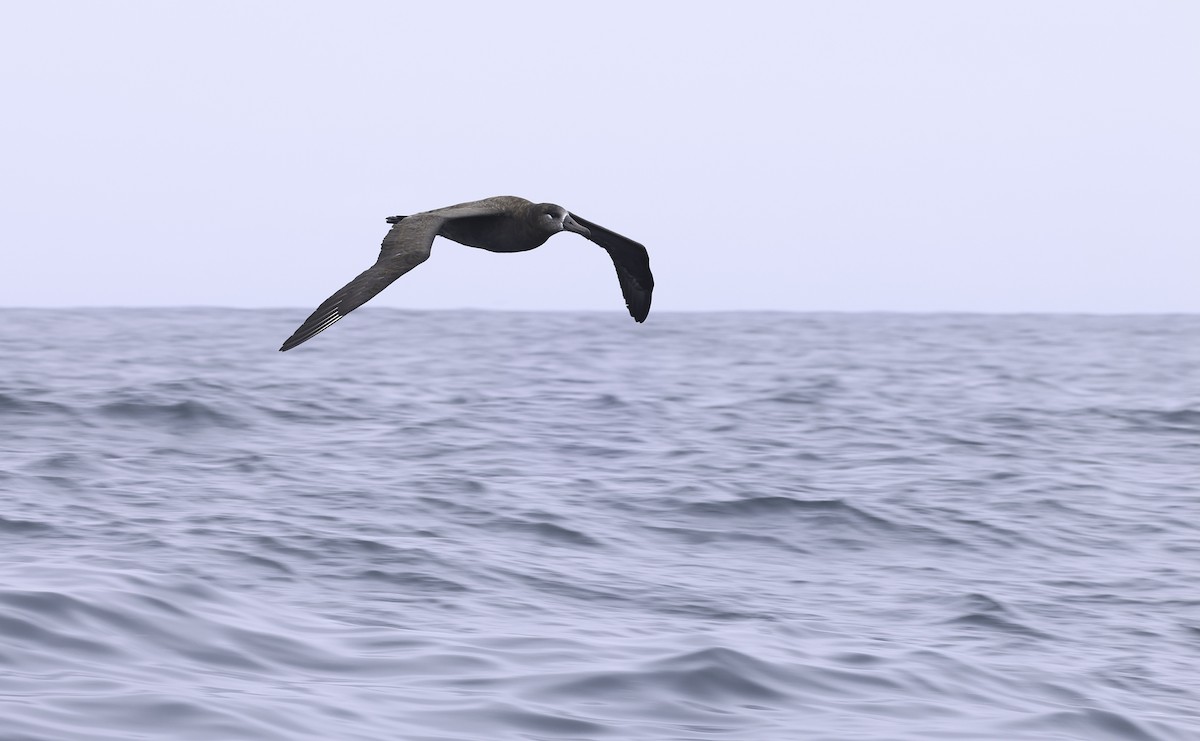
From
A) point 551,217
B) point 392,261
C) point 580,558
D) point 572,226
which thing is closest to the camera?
point 392,261

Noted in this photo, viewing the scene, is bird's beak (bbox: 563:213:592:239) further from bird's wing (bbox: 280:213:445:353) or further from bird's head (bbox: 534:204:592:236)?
bird's wing (bbox: 280:213:445:353)

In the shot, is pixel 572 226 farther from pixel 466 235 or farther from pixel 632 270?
pixel 632 270

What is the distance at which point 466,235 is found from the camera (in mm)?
9484

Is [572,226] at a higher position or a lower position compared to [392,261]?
higher

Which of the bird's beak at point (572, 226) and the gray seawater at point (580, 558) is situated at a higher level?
the bird's beak at point (572, 226)

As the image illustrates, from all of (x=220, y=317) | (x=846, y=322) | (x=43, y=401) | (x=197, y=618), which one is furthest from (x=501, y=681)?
(x=846, y=322)

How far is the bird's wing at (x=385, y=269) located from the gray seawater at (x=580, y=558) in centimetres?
190

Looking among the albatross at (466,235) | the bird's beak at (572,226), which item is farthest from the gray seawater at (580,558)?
the bird's beak at (572,226)

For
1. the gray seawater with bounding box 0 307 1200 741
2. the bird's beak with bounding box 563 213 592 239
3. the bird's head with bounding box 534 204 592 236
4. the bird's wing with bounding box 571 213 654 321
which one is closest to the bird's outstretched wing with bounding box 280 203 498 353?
the bird's head with bounding box 534 204 592 236

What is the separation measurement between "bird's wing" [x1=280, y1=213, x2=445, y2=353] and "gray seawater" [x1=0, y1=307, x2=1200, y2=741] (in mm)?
1896

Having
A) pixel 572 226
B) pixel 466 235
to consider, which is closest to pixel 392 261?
pixel 466 235

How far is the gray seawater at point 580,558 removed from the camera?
24.8 ft

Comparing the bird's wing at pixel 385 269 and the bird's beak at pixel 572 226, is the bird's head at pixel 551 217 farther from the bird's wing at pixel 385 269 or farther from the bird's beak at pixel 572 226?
the bird's wing at pixel 385 269

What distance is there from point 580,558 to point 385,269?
3505mm
